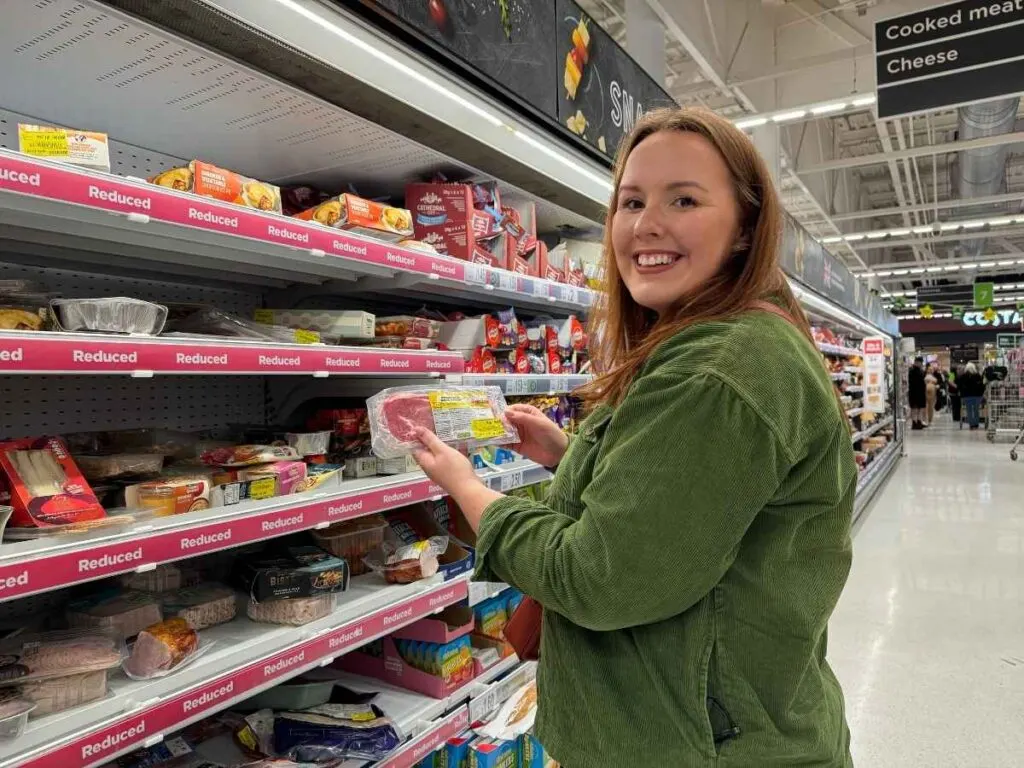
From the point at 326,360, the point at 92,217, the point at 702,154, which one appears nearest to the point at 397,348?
the point at 326,360

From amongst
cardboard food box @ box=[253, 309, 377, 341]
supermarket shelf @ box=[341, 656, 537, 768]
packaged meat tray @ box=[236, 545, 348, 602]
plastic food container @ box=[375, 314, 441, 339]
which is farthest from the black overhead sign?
packaged meat tray @ box=[236, 545, 348, 602]

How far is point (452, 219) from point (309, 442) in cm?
83

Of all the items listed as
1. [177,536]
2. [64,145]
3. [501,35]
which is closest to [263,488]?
[177,536]

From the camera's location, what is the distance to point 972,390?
18328 mm

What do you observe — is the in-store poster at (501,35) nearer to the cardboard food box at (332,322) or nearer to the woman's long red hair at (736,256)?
the cardboard food box at (332,322)

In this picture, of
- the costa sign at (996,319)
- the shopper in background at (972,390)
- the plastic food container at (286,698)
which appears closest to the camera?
the plastic food container at (286,698)

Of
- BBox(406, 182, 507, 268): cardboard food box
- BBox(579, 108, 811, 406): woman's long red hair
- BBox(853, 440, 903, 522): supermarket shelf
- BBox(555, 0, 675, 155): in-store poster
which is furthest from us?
BBox(853, 440, 903, 522): supermarket shelf

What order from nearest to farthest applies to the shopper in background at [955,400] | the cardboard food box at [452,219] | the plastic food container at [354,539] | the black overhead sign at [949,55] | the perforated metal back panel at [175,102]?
the perforated metal back panel at [175,102], the plastic food container at [354,539], the cardboard food box at [452,219], the black overhead sign at [949,55], the shopper in background at [955,400]

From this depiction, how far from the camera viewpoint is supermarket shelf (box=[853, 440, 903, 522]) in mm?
7730

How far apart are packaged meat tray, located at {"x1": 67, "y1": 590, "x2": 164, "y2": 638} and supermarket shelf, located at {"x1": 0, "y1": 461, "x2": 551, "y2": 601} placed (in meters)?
0.30

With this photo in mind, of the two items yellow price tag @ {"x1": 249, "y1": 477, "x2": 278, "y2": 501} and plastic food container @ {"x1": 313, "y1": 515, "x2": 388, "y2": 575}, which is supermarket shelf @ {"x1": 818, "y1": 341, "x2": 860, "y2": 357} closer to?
plastic food container @ {"x1": 313, "y1": 515, "x2": 388, "y2": 575}

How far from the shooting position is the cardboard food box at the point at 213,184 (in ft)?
4.85

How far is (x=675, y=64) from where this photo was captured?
9922 millimetres

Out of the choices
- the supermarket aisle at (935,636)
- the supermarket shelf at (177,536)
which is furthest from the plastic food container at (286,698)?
the supermarket aisle at (935,636)
